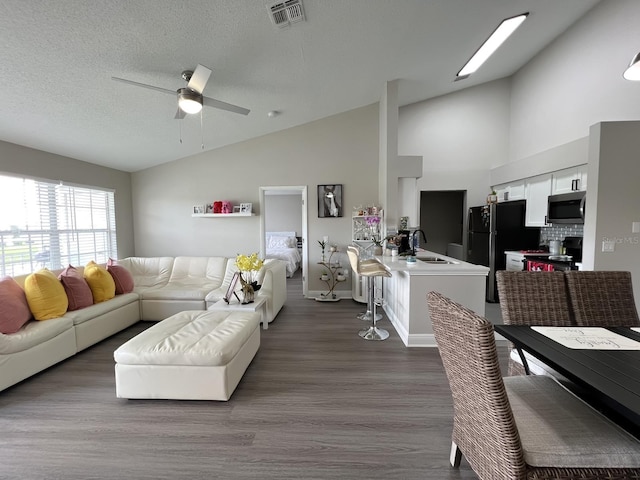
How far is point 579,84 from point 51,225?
764 cm

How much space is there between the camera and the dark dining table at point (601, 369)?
0.93m

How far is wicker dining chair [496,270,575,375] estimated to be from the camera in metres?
1.68

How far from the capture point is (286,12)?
7.66ft

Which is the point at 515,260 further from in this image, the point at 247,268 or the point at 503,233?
the point at 247,268

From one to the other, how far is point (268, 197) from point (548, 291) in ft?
24.7

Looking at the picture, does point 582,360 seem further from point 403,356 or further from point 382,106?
point 382,106

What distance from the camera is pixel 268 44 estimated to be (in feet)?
8.78

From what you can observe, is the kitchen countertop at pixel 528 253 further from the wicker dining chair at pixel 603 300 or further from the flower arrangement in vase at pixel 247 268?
the flower arrangement in vase at pixel 247 268

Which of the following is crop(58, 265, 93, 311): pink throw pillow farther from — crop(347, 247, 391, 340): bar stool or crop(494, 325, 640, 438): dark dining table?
crop(494, 325, 640, 438): dark dining table

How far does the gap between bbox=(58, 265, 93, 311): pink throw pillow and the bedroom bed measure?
3.68 meters

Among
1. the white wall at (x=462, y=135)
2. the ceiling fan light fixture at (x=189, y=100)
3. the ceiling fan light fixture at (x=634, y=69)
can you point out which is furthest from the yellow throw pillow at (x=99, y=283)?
the white wall at (x=462, y=135)

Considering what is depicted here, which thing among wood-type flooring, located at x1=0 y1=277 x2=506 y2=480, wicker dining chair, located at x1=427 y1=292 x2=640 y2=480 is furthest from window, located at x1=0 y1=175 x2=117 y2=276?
wicker dining chair, located at x1=427 y1=292 x2=640 y2=480

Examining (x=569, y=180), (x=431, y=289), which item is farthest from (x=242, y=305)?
(x=569, y=180)

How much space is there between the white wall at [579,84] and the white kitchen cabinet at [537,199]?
710mm
